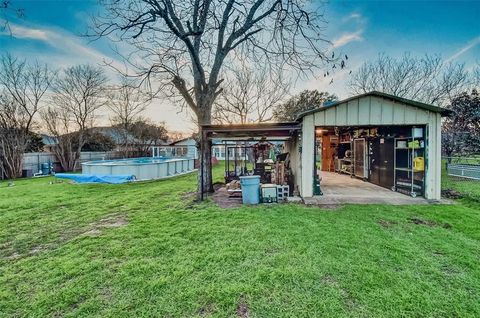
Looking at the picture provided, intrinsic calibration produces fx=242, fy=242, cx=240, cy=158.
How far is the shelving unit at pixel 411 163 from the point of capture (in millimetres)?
7633

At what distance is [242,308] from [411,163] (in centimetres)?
796

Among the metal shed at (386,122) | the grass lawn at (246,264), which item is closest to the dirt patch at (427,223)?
the grass lawn at (246,264)

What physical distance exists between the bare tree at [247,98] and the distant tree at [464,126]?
12.8 metres

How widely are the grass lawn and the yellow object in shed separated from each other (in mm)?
1584

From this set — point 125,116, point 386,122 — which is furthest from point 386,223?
point 125,116

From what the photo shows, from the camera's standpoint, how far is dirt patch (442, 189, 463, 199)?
7.86 m

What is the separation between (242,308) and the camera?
2547mm

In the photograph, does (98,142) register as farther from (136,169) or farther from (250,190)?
(250,190)

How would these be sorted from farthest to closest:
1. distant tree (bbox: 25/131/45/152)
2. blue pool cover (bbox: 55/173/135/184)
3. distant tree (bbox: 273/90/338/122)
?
distant tree (bbox: 273/90/338/122) → distant tree (bbox: 25/131/45/152) → blue pool cover (bbox: 55/173/135/184)

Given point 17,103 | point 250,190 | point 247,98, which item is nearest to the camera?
point 250,190

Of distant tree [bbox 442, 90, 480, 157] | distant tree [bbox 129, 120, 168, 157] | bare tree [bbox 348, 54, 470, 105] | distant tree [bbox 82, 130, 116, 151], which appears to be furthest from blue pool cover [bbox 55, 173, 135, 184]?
bare tree [bbox 348, 54, 470, 105]

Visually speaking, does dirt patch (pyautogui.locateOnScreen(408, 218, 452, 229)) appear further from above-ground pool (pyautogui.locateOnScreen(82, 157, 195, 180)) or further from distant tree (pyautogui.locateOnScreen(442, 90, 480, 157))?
above-ground pool (pyautogui.locateOnScreen(82, 157, 195, 180))

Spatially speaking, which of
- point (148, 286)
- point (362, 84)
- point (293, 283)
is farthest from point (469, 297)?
point (362, 84)

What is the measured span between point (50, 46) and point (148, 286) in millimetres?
12634
